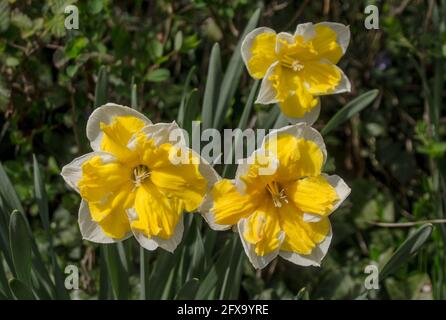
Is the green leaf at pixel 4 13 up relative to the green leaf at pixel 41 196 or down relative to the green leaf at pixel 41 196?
up

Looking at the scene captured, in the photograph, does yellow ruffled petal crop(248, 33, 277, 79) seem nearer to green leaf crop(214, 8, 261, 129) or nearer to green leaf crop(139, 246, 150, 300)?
green leaf crop(214, 8, 261, 129)

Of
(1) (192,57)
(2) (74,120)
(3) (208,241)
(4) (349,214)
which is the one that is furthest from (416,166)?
(2) (74,120)

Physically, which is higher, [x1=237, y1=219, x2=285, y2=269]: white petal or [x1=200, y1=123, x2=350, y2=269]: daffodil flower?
[x1=200, y1=123, x2=350, y2=269]: daffodil flower

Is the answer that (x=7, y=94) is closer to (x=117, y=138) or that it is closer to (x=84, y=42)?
(x=84, y=42)

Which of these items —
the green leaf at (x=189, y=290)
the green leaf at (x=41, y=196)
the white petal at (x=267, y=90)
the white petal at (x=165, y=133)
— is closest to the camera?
the white petal at (x=165, y=133)

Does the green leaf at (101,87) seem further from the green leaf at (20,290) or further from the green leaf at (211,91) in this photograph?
the green leaf at (20,290)

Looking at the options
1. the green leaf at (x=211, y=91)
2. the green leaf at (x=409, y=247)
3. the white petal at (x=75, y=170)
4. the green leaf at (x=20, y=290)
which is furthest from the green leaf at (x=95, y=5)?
the green leaf at (x=409, y=247)

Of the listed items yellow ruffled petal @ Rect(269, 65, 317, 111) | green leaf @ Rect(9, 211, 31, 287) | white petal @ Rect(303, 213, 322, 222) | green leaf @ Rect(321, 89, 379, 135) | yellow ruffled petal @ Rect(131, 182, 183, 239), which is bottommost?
green leaf @ Rect(9, 211, 31, 287)

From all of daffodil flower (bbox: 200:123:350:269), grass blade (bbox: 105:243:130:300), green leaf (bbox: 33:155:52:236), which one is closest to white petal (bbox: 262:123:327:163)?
daffodil flower (bbox: 200:123:350:269)
